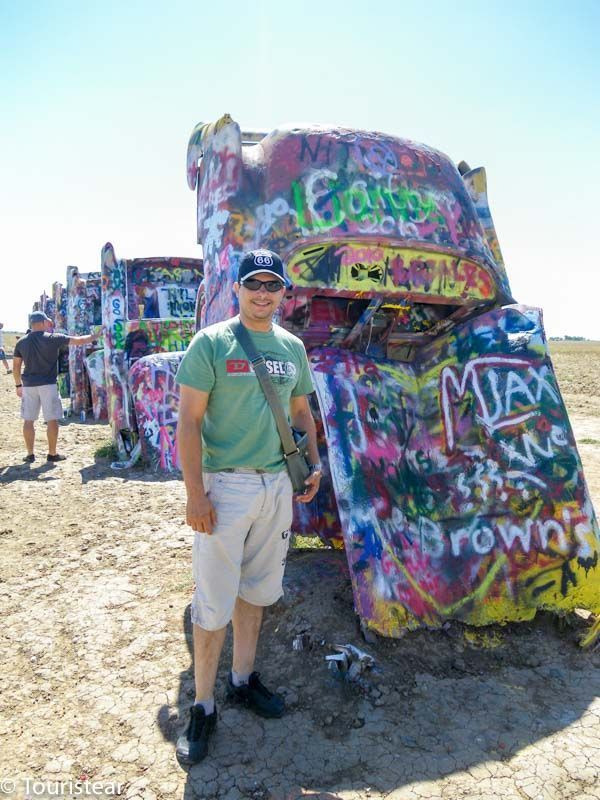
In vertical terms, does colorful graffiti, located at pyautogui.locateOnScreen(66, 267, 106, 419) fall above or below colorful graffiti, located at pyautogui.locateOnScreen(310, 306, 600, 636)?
above

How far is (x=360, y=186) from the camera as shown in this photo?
4.02m

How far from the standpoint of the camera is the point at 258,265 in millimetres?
2611

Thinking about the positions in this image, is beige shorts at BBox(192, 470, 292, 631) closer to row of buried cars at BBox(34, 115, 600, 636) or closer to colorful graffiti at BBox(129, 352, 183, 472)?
row of buried cars at BBox(34, 115, 600, 636)

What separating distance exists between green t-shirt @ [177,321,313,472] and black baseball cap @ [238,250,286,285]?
0.86ft

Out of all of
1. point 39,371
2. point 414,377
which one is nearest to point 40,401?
point 39,371

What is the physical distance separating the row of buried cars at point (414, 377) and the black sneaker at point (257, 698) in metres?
0.72

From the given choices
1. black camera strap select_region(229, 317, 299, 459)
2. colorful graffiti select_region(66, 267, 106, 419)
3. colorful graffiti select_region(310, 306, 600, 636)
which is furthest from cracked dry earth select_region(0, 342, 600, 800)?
colorful graffiti select_region(66, 267, 106, 419)

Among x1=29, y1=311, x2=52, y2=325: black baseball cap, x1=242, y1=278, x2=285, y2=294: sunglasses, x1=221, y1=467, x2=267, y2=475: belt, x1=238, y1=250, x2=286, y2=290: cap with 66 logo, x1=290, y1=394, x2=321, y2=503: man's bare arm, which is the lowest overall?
x1=221, y1=467, x2=267, y2=475: belt

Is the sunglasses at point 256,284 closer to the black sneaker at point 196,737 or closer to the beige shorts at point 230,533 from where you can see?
the beige shorts at point 230,533

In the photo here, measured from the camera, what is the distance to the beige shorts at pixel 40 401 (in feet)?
26.6

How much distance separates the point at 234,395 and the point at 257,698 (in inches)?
61.4

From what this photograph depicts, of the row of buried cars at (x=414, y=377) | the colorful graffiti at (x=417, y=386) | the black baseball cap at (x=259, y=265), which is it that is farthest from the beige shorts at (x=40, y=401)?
the black baseball cap at (x=259, y=265)

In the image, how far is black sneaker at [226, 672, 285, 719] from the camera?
2.84 metres

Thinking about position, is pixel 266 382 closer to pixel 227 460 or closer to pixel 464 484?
pixel 227 460
